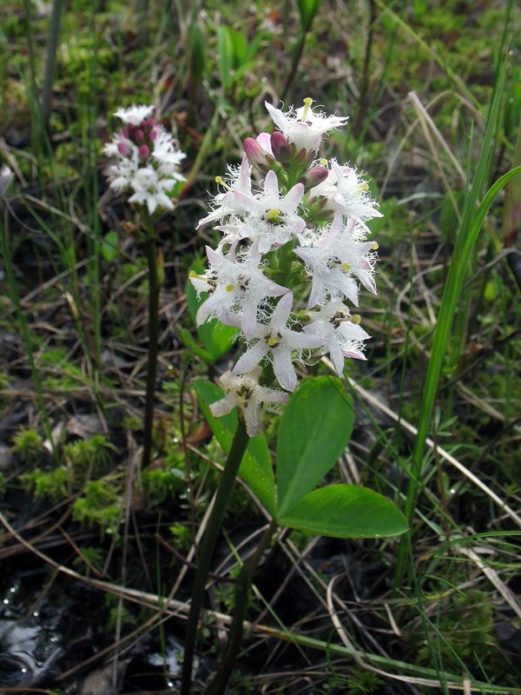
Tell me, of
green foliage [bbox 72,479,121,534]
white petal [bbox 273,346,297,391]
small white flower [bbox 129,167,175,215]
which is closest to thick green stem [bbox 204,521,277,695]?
white petal [bbox 273,346,297,391]

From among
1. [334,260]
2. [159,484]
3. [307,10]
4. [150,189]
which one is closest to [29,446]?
[159,484]

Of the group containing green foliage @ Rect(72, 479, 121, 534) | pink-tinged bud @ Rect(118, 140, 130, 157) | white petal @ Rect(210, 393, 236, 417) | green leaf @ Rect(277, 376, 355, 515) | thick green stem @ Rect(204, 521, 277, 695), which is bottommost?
green foliage @ Rect(72, 479, 121, 534)

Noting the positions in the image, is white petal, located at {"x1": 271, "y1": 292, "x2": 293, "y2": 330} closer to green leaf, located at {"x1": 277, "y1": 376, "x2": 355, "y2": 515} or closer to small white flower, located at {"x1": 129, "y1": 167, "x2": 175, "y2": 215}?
green leaf, located at {"x1": 277, "y1": 376, "x2": 355, "y2": 515}

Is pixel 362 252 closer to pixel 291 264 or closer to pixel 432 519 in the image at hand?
pixel 291 264

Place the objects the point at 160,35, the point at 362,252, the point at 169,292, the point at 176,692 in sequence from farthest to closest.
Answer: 1. the point at 160,35
2. the point at 169,292
3. the point at 176,692
4. the point at 362,252

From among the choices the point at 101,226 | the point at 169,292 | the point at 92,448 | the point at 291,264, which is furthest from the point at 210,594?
the point at 101,226

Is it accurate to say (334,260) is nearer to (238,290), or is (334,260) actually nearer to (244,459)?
(238,290)

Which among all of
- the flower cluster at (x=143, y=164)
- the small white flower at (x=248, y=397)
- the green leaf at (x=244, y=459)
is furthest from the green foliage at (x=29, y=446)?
the small white flower at (x=248, y=397)
